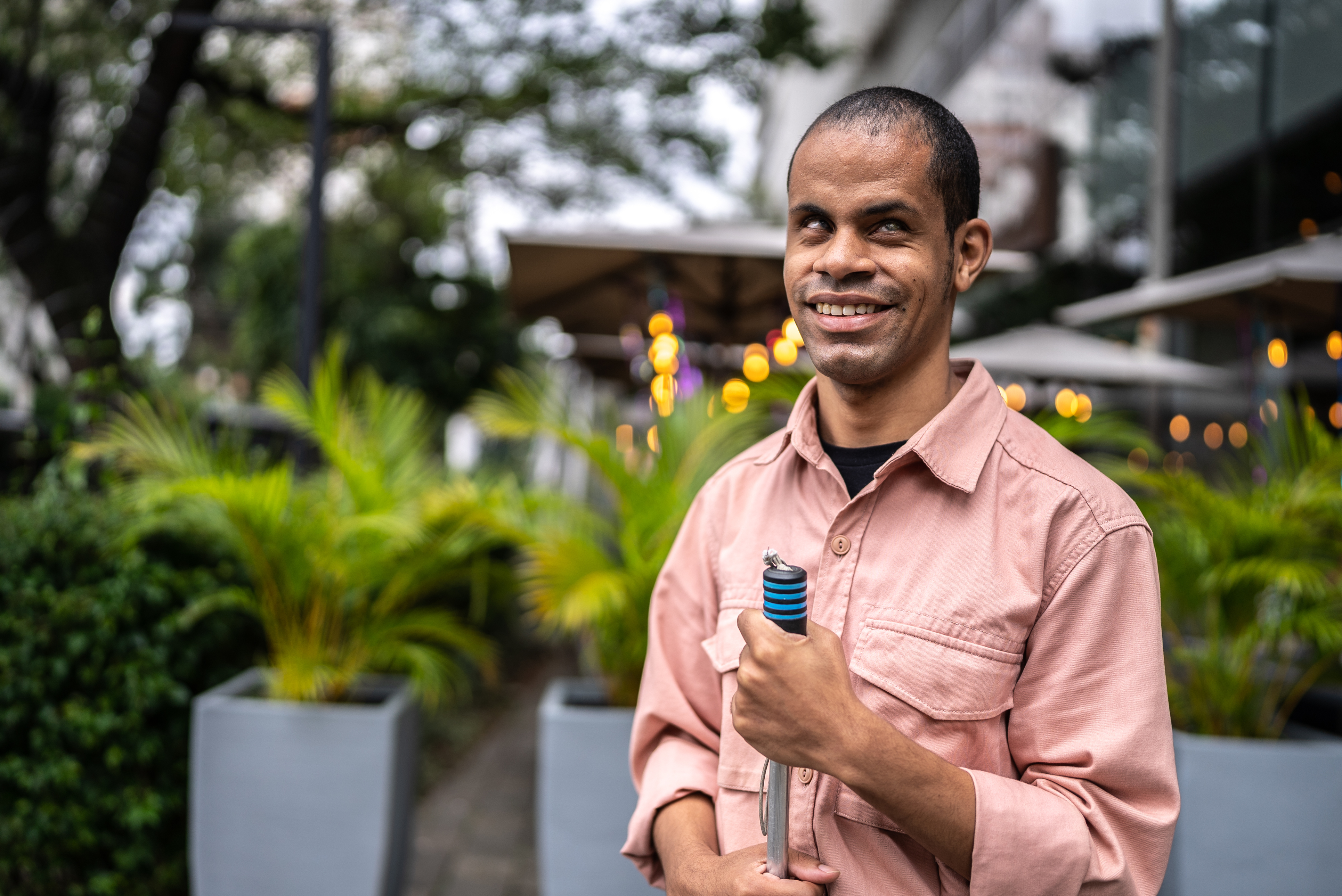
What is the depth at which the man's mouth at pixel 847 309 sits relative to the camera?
1.24 m

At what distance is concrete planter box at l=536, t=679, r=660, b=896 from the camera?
318cm

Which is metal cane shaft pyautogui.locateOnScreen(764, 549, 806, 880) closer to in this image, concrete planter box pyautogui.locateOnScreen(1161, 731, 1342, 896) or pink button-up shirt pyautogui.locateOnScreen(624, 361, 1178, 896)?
pink button-up shirt pyautogui.locateOnScreen(624, 361, 1178, 896)

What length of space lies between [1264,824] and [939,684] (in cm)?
249

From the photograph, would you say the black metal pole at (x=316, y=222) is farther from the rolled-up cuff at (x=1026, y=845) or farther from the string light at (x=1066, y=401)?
the rolled-up cuff at (x=1026, y=845)

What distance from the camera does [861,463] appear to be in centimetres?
138

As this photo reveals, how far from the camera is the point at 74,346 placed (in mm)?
3812

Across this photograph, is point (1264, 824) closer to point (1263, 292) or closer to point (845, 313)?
point (845, 313)

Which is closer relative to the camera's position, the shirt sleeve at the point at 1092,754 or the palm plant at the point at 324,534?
the shirt sleeve at the point at 1092,754

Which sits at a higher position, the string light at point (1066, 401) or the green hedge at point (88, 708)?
the string light at point (1066, 401)

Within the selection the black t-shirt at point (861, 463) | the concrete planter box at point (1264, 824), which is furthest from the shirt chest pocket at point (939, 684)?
the concrete planter box at point (1264, 824)

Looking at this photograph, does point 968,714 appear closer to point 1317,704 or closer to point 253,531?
point 253,531

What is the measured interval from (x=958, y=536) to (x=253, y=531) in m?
2.85

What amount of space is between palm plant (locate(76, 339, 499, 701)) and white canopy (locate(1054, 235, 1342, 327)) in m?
3.91

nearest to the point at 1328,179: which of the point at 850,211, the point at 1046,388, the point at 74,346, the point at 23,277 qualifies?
the point at 1046,388
